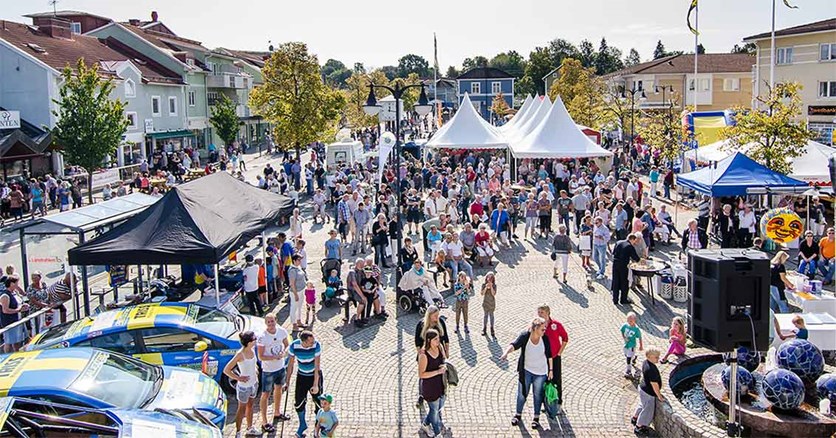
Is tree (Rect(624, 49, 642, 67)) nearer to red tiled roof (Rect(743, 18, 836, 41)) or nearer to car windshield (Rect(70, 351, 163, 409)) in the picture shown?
red tiled roof (Rect(743, 18, 836, 41))

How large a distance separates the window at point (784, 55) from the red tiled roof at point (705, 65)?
71.1 ft

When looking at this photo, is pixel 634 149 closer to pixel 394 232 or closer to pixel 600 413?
pixel 394 232

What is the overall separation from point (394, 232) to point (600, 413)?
10.4 meters

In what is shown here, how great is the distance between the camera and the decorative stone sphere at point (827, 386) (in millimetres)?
8695

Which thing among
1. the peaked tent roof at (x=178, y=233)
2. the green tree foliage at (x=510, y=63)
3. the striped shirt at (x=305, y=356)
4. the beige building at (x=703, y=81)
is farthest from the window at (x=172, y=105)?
the green tree foliage at (x=510, y=63)

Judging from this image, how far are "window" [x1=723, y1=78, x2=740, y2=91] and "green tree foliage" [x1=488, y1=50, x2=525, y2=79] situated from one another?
Answer: 67119 mm

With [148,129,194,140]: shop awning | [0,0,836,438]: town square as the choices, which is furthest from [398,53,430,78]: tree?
[0,0,836,438]: town square

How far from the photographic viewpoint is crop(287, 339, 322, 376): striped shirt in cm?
897

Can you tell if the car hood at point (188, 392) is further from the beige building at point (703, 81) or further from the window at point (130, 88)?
the beige building at point (703, 81)

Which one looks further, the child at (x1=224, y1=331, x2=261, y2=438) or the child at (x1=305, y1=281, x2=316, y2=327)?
the child at (x1=305, y1=281, x2=316, y2=327)

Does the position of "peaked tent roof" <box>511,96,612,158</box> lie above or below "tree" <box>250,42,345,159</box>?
below

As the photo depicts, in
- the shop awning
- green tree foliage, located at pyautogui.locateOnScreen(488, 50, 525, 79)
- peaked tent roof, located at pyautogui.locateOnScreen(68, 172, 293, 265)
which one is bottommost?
peaked tent roof, located at pyautogui.locateOnScreen(68, 172, 293, 265)

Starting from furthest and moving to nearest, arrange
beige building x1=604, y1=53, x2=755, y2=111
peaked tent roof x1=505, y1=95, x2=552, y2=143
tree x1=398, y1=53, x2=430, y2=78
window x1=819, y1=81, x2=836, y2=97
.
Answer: tree x1=398, y1=53, x2=430, y2=78, beige building x1=604, y1=53, x2=755, y2=111, window x1=819, y1=81, x2=836, y2=97, peaked tent roof x1=505, y1=95, x2=552, y2=143

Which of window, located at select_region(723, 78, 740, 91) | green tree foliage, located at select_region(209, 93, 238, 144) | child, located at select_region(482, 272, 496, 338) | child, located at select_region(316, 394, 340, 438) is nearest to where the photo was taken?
child, located at select_region(316, 394, 340, 438)
